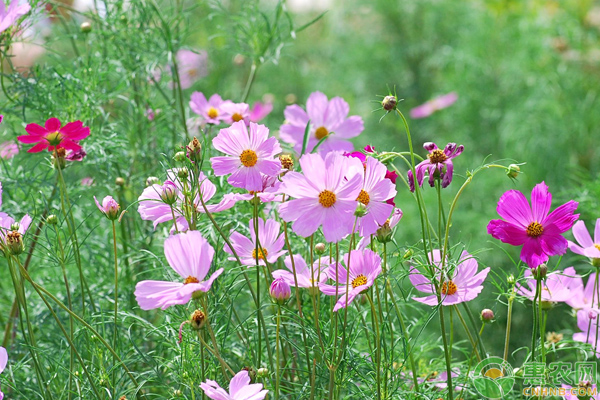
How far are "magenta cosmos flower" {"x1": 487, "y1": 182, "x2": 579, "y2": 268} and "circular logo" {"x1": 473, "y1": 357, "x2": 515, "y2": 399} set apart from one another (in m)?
0.13

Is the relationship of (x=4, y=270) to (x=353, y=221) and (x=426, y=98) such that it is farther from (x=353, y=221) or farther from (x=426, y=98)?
(x=426, y=98)

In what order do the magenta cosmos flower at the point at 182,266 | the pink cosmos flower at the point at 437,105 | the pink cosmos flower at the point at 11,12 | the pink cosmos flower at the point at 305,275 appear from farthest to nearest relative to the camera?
the pink cosmos flower at the point at 437,105 < the pink cosmos flower at the point at 11,12 < the pink cosmos flower at the point at 305,275 < the magenta cosmos flower at the point at 182,266

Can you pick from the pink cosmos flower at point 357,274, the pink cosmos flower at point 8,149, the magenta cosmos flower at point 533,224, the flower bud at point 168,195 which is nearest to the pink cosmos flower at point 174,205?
the flower bud at point 168,195

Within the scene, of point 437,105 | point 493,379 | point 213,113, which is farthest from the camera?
point 437,105

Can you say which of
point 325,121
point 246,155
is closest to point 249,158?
point 246,155

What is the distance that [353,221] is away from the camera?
58cm

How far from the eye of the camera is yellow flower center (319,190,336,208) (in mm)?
589

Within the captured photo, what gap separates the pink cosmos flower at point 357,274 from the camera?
0.60m

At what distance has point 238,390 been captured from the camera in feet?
1.84

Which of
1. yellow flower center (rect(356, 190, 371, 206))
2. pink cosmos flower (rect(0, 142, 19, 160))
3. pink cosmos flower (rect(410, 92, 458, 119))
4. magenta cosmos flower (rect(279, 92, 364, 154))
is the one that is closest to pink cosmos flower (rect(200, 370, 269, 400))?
yellow flower center (rect(356, 190, 371, 206))

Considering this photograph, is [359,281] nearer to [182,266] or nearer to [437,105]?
[182,266]

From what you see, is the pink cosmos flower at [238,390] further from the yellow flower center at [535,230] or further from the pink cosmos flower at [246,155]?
the yellow flower center at [535,230]

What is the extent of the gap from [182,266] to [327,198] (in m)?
0.14

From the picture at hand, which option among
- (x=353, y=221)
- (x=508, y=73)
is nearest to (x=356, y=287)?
(x=353, y=221)
